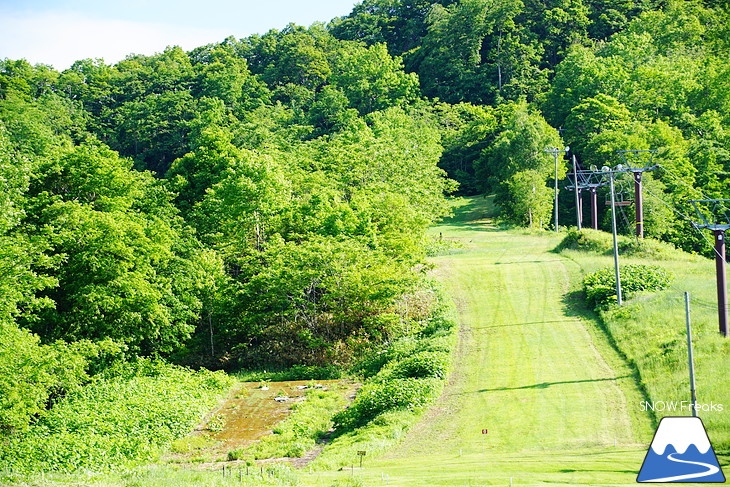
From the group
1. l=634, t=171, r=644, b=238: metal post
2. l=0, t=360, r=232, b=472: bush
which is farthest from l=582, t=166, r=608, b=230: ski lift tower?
l=0, t=360, r=232, b=472: bush

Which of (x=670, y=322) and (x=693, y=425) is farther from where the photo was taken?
(x=670, y=322)

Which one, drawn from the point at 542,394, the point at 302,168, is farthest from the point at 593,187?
the point at 542,394

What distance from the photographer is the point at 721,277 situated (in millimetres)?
25438

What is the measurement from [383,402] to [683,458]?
499 inches

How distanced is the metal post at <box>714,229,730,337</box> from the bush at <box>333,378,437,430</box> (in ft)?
34.0

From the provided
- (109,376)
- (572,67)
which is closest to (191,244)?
(109,376)

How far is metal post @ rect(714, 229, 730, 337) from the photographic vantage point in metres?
24.8

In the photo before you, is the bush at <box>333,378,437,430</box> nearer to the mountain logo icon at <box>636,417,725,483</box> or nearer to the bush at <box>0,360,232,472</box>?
the bush at <box>0,360,232,472</box>

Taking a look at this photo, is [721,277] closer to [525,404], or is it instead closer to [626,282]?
[525,404]

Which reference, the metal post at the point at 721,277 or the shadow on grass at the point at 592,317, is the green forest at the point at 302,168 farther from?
the metal post at the point at 721,277

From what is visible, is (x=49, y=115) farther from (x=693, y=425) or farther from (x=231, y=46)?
(x=693, y=425)

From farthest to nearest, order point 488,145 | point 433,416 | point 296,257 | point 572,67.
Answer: point 572,67
point 488,145
point 296,257
point 433,416

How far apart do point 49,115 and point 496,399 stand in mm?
75098

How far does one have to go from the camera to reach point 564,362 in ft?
98.2
